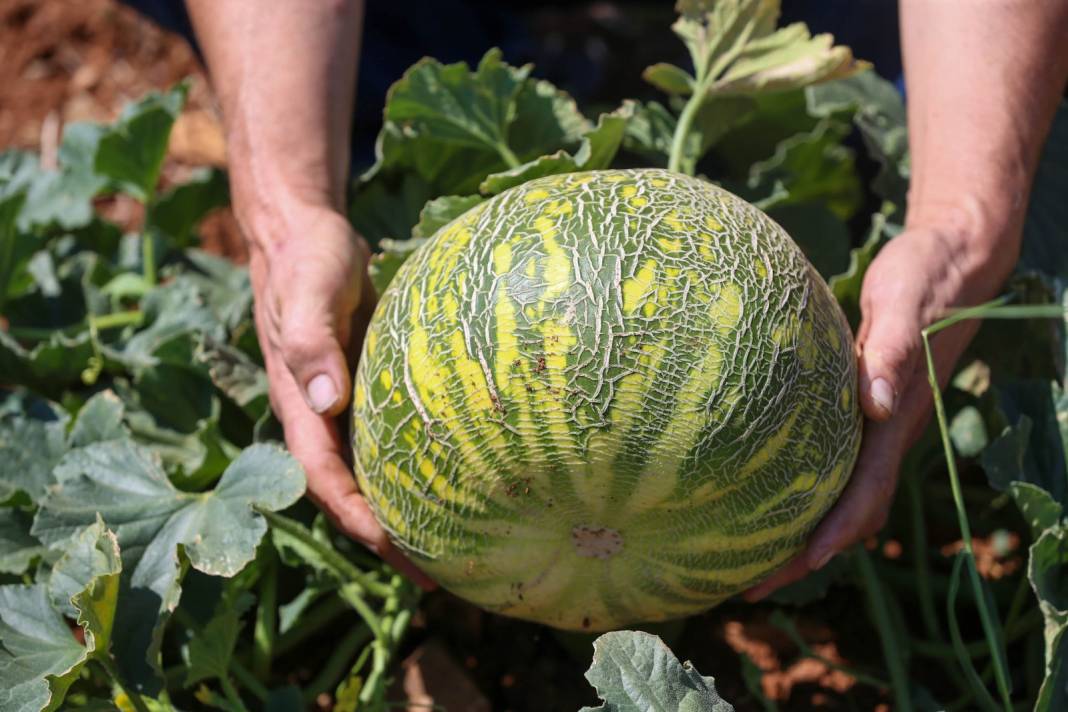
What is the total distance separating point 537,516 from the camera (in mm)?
1598

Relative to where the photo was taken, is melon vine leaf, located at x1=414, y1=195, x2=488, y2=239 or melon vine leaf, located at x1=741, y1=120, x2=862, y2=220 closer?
melon vine leaf, located at x1=414, y1=195, x2=488, y2=239

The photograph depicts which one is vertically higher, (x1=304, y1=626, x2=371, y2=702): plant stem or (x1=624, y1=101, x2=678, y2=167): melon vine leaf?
(x1=624, y1=101, x2=678, y2=167): melon vine leaf

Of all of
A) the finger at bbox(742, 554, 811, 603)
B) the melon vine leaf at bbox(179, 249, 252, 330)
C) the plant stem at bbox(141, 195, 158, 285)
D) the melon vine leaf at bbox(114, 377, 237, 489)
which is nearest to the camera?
the finger at bbox(742, 554, 811, 603)

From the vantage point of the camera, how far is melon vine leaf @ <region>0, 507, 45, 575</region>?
6.30 feet

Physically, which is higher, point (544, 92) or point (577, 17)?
point (544, 92)

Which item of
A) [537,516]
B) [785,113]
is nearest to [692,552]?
[537,516]

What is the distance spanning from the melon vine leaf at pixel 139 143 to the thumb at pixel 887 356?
5.82 ft

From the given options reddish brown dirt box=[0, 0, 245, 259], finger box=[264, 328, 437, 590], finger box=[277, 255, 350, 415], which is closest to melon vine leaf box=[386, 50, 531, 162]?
finger box=[277, 255, 350, 415]

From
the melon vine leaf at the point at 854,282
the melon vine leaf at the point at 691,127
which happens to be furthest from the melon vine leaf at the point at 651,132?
the melon vine leaf at the point at 854,282

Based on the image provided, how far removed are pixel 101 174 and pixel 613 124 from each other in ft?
4.80

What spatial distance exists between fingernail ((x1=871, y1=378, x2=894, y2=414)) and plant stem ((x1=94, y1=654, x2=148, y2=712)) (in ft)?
4.30

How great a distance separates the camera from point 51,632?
5.65ft

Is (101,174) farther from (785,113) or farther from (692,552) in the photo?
(692,552)

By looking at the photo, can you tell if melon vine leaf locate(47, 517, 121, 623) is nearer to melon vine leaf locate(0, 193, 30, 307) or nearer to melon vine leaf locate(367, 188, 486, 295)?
melon vine leaf locate(367, 188, 486, 295)
